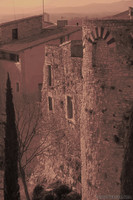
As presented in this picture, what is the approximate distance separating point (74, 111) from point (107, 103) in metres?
5.05

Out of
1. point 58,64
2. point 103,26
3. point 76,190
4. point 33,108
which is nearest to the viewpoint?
point 103,26

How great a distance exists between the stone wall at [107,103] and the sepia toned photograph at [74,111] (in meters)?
0.03

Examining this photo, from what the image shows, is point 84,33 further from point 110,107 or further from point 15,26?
point 15,26

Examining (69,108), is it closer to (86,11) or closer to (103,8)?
(103,8)

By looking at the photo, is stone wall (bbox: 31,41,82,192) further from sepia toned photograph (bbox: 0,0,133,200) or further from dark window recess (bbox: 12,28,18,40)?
dark window recess (bbox: 12,28,18,40)

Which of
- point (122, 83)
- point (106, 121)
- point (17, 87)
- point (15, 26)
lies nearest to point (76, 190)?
point (106, 121)

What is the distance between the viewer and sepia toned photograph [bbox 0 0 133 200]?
12898 millimetres

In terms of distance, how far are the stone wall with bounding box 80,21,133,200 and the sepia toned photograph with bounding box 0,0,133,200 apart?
3 cm

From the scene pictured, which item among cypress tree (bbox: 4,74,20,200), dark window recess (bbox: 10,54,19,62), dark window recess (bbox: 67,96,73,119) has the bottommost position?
cypress tree (bbox: 4,74,20,200)

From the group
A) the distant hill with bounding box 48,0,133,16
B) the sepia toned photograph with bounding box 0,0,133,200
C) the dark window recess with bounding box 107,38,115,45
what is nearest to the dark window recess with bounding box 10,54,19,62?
the sepia toned photograph with bounding box 0,0,133,200

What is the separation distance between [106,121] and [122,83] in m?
1.50

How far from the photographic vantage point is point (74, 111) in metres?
18.4

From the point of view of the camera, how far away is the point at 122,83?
12.9m

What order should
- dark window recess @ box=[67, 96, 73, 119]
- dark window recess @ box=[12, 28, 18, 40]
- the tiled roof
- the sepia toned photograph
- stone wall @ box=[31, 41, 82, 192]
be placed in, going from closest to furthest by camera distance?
1. the sepia toned photograph
2. stone wall @ box=[31, 41, 82, 192]
3. dark window recess @ box=[67, 96, 73, 119]
4. the tiled roof
5. dark window recess @ box=[12, 28, 18, 40]
